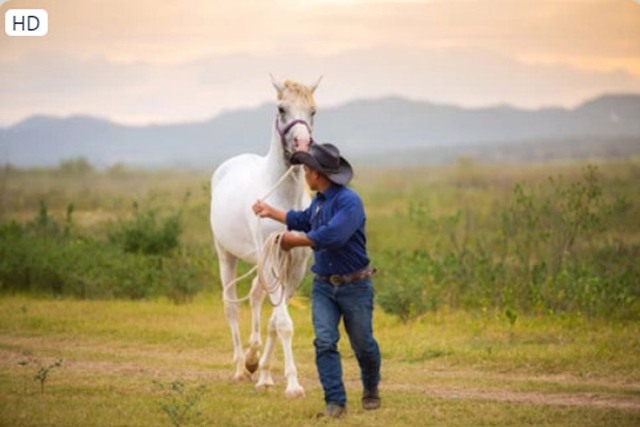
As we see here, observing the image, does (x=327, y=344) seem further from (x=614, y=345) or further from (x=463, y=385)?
(x=614, y=345)

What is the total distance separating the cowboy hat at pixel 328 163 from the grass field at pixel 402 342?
1830mm

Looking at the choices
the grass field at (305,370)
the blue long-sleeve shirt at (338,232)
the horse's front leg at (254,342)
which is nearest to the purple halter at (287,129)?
the blue long-sleeve shirt at (338,232)

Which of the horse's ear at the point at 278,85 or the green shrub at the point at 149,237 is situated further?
the green shrub at the point at 149,237

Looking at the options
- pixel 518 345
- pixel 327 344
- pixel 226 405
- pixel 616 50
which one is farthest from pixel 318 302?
pixel 616 50

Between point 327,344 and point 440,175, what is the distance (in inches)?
2885

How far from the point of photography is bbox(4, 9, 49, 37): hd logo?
13992 millimetres

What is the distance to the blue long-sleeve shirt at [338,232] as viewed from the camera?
8383 mm

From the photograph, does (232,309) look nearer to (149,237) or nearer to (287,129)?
(287,129)

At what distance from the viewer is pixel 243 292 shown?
16.2 metres

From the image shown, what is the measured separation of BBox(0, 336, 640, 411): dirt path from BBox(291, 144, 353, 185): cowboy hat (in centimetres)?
216

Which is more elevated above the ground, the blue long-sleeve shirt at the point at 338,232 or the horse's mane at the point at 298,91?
the horse's mane at the point at 298,91

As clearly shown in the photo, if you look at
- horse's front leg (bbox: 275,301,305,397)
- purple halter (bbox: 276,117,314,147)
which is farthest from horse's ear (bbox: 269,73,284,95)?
horse's front leg (bbox: 275,301,305,397)

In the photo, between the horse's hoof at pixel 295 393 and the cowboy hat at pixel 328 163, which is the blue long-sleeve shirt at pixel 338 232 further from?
the horse's hoof at pixel 295 393

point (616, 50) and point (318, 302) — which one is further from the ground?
point (616, 50)
